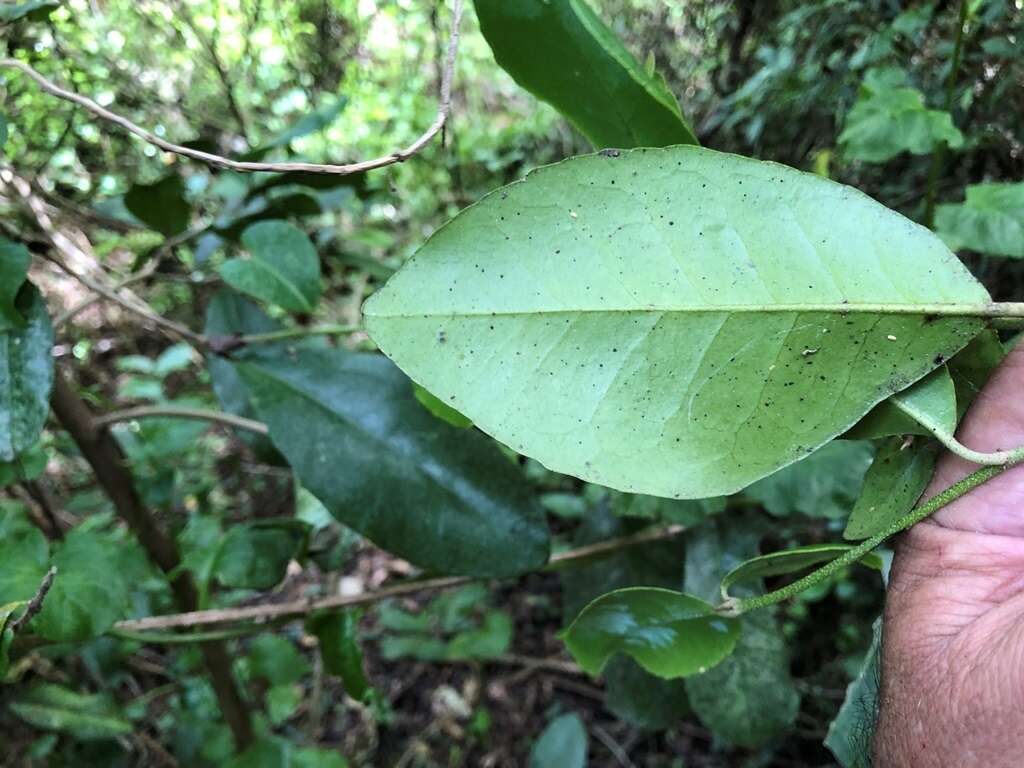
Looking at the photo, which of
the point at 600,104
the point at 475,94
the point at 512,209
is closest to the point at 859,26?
the point at 600,104

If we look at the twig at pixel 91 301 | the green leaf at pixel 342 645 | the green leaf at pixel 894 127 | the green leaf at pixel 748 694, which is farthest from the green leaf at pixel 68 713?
the green leaf at pixel 894 127

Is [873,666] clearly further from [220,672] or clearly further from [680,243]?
[220,672]

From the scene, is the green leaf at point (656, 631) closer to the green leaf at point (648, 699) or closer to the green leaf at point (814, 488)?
the green leaf at point (814, 488)

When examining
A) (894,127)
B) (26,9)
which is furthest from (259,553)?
(894,127)

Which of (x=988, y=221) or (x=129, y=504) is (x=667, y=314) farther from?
(x=129, y=504)

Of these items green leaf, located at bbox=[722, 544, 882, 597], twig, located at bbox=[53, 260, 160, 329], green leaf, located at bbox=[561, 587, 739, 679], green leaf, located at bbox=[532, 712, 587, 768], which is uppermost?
twig, located at bbox=[53, 260, 160, 329]

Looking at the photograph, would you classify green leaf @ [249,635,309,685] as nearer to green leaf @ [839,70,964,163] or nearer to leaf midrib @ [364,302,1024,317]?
leaf midrib @ [364,302,1024,317]

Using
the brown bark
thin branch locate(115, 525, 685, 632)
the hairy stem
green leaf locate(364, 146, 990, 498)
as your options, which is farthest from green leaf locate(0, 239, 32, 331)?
the hairy stem
